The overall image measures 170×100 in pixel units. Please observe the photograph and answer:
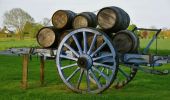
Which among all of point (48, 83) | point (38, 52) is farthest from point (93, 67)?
point (48, 83)

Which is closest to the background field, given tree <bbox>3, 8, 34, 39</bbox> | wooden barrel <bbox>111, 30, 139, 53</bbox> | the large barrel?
wooden barrel <bbox>111, 30, 139, 53</bbox>

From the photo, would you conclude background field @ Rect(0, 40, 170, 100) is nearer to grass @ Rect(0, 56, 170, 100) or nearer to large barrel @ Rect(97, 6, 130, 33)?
grass @ Rect(0, 56, 170, 100)

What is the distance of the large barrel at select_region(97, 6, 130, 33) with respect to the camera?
975cm

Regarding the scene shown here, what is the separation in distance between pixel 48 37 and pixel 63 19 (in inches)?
24.9

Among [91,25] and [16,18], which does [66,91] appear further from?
[16,18]

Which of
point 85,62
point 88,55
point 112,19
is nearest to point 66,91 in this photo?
point 85,62

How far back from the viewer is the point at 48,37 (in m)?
10.8

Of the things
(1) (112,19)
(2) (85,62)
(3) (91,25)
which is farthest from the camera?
(3) (91,25)

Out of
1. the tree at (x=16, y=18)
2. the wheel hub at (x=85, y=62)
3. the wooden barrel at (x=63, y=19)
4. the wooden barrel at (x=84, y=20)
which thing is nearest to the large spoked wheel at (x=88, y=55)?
the wheel hub at (x=85, y=62)

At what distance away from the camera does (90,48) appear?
969cm

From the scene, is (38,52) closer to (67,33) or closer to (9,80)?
(67,33)

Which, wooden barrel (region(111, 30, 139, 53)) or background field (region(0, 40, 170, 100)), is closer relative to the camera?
background field (region(0, 40, 170, 100))

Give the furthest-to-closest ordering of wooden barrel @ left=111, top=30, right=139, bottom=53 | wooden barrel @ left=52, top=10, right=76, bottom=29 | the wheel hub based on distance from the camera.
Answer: wooden barrel @ left=52, top=10, right=76, bottom=29, wooden barrel @ left=111, top=30, right=139, bottom=53, the wheel hub

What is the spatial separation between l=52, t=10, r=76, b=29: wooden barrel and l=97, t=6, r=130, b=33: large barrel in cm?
97
